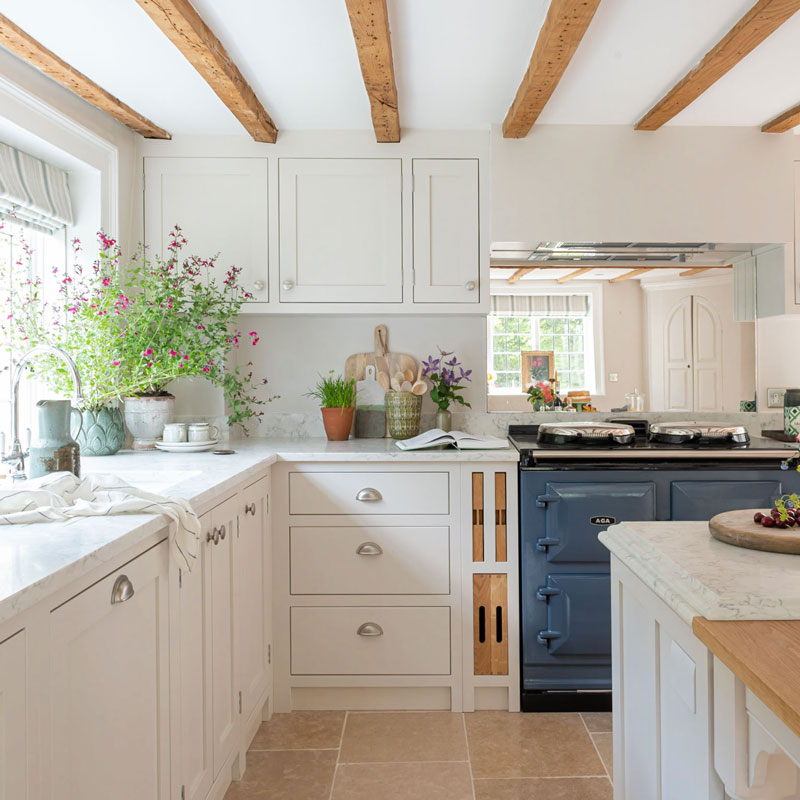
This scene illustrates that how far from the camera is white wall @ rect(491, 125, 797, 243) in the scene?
298 centimetres

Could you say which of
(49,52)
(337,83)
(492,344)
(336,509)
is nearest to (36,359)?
(49,52)

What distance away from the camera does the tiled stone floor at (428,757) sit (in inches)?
83.8

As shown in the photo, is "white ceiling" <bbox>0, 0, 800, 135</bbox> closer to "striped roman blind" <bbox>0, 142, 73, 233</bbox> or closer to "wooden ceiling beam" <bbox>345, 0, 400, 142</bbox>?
"wooden ceiling beam" <bbox>345, 0, 400, 142</bbox>

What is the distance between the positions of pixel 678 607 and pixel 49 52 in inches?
94.7

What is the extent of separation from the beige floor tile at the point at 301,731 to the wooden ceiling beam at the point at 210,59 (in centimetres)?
226

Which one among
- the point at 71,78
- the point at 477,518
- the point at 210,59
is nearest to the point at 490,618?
the point at 477,518

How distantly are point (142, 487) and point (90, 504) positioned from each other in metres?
0.53

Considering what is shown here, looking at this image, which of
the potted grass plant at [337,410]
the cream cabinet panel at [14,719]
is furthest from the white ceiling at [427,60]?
the cream cabinet panel at [14,719]

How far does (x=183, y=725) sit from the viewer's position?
65.5 inches

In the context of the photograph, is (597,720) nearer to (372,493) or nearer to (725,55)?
(372,493)

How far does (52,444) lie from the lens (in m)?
1.74

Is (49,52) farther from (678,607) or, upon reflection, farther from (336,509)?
(678,607)

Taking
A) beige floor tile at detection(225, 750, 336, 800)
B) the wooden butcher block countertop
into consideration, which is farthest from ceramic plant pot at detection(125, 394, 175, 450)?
the wooden butcher block countertop

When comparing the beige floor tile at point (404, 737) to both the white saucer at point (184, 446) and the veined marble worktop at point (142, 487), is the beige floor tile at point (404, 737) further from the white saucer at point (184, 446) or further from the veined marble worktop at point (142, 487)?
the white saucer at point (184, 446)
